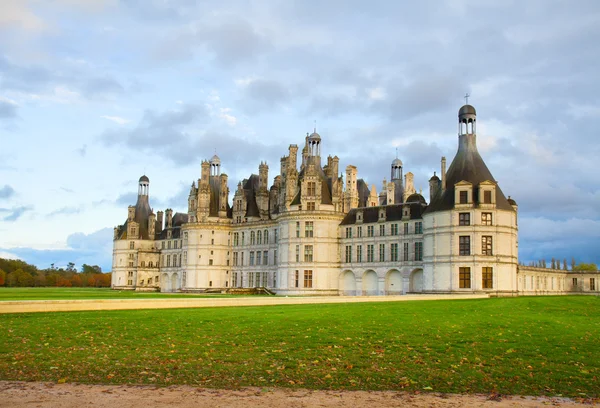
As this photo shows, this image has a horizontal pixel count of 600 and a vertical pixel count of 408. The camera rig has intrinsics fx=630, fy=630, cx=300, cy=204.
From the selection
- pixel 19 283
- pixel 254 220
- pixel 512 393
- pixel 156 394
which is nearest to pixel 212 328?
pixel 156 394

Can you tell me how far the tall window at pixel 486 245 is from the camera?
2339 inches

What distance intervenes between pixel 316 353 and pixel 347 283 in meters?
58.5

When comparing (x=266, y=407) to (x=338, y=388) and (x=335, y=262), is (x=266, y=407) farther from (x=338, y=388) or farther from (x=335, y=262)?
(x=335, y=262)

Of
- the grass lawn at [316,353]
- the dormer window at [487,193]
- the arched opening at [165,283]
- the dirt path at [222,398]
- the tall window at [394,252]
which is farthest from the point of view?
the arched opening at [165,283]

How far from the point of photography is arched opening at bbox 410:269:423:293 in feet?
221

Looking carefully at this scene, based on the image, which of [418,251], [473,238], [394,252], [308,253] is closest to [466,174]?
[473,238]

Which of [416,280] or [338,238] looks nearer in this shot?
[416,280]

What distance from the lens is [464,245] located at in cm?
5994

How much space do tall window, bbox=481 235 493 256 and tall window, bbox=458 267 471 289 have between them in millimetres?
2257

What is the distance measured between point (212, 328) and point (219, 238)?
66977 mm

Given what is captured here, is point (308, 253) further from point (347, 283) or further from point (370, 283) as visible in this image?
point (370, 283)

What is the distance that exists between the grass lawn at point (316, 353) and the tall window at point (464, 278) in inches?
1277

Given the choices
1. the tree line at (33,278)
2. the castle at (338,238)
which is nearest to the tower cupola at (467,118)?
the castle at (338,238)

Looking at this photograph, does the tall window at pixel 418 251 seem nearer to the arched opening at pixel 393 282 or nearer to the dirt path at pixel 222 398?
the arched opening at pixel 393 282
